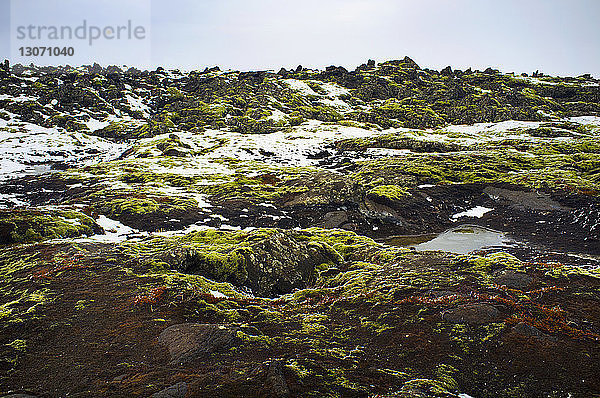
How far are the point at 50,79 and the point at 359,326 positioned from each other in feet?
538

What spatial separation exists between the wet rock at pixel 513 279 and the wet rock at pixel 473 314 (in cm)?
324

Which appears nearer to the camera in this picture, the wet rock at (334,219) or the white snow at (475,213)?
the wet rock at (334,219)

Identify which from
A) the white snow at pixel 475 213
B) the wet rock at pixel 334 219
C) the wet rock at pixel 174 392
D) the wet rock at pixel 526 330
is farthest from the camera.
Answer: the white snow at pixel 475 213

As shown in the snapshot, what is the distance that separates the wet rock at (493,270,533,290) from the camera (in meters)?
13.2

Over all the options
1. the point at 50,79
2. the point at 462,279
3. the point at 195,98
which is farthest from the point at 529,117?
the point at 50,79

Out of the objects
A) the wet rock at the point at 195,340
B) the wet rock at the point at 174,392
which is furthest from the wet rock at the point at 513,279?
the wet rock at the point at 174,392

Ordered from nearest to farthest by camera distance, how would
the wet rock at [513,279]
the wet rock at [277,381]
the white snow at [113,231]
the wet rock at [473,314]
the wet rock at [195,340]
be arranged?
1. the wet rock at [277,381]
2. the wet rock at [195,340]
3. the wet rock at [473,314]
4. the wet rock at [513,279]
5. the white snow at [113,231]

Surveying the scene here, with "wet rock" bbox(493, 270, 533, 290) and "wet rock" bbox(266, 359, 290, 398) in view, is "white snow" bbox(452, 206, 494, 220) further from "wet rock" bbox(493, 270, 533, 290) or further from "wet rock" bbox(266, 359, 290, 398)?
"wet rock" bbox(266, 359, 290, 398)

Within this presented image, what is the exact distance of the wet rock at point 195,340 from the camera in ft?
28.3

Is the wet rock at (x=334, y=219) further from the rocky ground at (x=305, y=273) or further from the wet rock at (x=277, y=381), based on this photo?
the wet rock at (x=277, y=381)

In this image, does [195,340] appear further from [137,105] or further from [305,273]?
[137,105]

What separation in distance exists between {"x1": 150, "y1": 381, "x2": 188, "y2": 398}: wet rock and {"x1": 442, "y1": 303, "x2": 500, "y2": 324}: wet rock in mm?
8274

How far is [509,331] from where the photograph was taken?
31.2 ft

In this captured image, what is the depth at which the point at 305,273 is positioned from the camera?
17.8m
